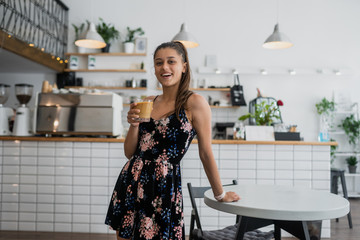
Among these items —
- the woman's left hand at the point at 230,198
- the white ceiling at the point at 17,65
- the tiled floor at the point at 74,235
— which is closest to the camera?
the woman's left hand at the point at 230,198

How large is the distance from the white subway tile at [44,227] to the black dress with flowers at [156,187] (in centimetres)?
242

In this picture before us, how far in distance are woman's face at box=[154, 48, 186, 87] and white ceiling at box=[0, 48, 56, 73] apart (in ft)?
13.7

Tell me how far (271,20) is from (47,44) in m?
4.56

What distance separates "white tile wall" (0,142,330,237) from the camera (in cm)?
352

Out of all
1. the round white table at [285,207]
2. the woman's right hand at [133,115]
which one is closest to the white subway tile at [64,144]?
the round white table at [285,207]

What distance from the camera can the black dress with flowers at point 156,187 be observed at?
142 centimetres

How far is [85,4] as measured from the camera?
674cm

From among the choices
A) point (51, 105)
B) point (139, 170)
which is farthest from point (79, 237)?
point (139, 170)

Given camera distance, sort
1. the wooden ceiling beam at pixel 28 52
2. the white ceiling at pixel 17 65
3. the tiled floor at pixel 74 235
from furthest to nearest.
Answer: the white ceiling at pixel 17 65 → the wooden ceiling beam at pixel 28 52 → the tiled floor at pixel 74 235

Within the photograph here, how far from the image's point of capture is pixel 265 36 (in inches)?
259

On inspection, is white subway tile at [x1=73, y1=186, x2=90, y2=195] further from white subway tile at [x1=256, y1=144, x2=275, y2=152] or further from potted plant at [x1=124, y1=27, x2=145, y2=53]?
potted plant at [x1=124, y1=27, x2=145, y2=53]

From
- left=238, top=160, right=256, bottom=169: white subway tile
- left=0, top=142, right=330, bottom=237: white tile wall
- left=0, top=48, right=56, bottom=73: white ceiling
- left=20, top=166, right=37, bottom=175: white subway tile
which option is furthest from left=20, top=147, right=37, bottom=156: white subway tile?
left=238, top=160, right=256, bottom=169: white subway tile

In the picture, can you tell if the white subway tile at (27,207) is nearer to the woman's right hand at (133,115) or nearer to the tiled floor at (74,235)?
the tiled floor at (74,235)

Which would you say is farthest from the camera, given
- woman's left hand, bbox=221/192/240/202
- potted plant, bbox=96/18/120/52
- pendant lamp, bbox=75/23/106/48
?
potted plant, bbox=96/18/120/52
